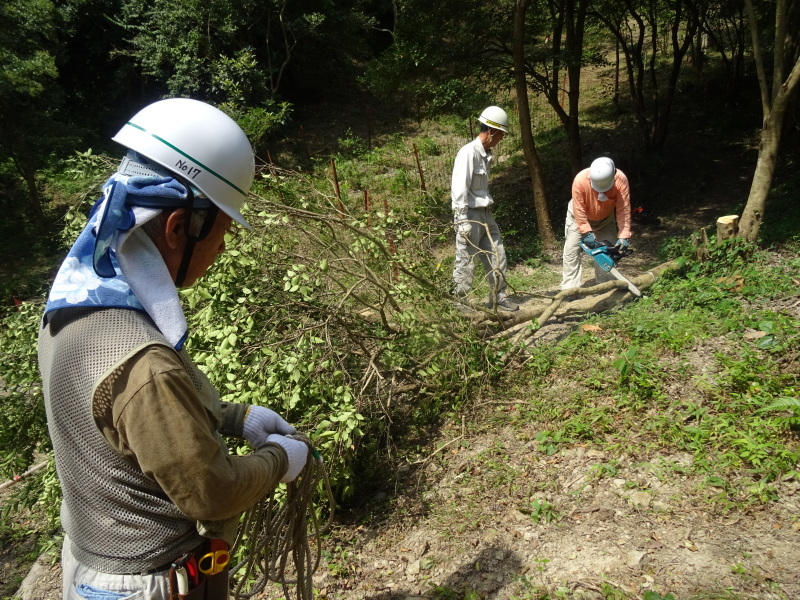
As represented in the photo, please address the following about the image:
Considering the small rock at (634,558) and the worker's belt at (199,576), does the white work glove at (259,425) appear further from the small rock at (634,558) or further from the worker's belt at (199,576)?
the small rock at (634,558)

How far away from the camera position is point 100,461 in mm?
1450

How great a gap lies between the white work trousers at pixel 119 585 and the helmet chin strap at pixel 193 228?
766 millimetres

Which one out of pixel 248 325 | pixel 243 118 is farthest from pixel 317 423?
pixel 243 118

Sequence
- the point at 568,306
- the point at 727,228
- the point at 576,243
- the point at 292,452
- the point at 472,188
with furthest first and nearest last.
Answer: the point at 576,243, the point at 472,188, the point at 568,306, the point at 727,228, the point at 292,452

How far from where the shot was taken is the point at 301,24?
18.4 meters

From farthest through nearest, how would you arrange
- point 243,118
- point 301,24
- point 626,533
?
point 301,24 → point 243,118 → point 626,533

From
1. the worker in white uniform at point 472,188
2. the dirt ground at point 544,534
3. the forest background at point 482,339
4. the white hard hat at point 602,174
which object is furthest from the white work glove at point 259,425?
the white hard hat at point 602,174

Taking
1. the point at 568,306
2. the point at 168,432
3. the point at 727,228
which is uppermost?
the point at 168,432

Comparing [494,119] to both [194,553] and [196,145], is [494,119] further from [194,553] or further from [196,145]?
[194,553]

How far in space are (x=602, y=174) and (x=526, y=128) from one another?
Result: 11.5 feet

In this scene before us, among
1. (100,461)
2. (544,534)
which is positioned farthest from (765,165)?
(100,461)

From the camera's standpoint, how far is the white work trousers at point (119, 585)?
5.06 ft

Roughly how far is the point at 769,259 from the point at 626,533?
3892 millimetres

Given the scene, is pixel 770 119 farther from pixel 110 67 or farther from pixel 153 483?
pixel 110 67
